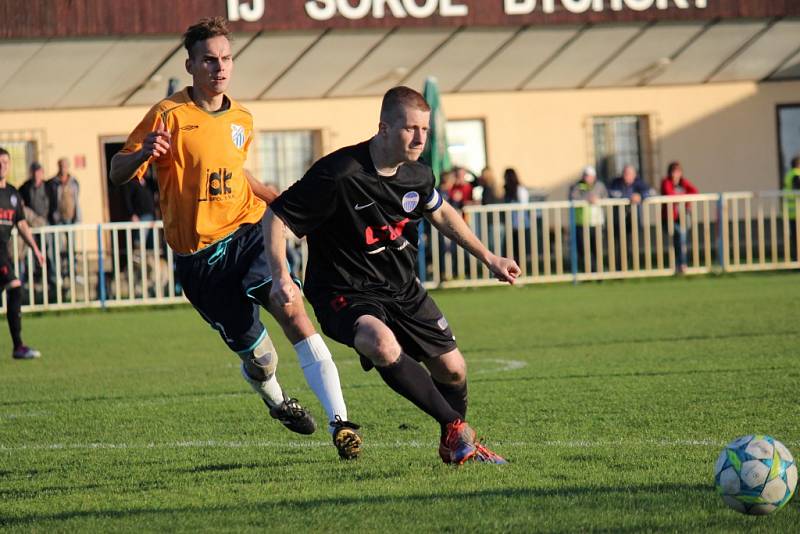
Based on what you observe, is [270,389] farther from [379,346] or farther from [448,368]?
[379,346]

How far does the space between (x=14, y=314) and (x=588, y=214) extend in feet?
31.4

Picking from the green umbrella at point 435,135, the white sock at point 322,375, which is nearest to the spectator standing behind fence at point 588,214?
the green umbrella at point 435,135

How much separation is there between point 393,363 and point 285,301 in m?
0.55

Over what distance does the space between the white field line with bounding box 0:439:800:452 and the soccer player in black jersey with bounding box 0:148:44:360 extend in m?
5.79

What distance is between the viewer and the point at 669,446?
660 centimetres

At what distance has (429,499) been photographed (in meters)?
5.40

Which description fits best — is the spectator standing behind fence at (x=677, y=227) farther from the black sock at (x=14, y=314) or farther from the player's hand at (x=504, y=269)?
the player's hand at (x=504, y=269)

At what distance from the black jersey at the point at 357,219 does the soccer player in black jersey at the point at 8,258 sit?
23.6 feet

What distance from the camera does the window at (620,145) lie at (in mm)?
26766

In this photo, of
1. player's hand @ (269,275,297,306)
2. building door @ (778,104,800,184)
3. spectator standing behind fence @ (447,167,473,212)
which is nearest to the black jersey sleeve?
player's hand @ (269,275,297,306)

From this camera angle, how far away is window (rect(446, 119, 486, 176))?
25.9m

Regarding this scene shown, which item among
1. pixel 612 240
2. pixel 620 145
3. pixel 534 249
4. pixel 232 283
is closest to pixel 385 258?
pixel 232 283

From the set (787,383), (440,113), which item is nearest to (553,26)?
(440,113)

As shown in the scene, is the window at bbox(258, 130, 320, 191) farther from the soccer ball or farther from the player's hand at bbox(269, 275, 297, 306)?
the soccer ball
